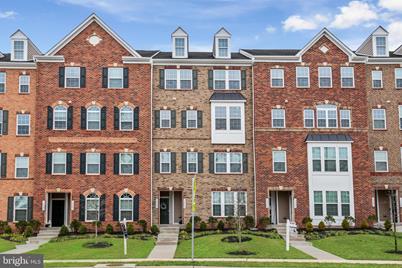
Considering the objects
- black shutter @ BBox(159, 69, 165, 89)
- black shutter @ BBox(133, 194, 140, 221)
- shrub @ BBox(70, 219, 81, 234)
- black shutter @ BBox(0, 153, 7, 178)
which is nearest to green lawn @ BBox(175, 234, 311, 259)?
black shutter @ BBox(133, 194, 140, 221)

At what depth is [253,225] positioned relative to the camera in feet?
116

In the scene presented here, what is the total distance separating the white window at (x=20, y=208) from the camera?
35.3 m

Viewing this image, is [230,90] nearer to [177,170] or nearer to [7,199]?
[177,170]

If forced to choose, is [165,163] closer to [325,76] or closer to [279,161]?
[279,161]

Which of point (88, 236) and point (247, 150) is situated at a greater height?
point (247, 150)

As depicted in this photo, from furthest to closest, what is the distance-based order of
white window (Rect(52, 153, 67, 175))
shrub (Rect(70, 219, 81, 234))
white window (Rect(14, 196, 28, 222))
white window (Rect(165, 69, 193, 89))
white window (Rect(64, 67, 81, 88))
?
white window (Rect(165, 69, 193, 89)), white window (Rect(64, 67, 81, 88)), white window (Rect(52, 153, 67, 175)), white window (Rect(14, 196, 28, 222)), shrub (Rect(70, 219, 81, 234))

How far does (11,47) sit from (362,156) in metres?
27.0

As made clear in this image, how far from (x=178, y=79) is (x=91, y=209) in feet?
37.0

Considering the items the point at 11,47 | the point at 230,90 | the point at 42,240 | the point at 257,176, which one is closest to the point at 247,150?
the point at 257,176

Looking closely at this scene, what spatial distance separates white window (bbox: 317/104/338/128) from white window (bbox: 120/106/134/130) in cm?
1372

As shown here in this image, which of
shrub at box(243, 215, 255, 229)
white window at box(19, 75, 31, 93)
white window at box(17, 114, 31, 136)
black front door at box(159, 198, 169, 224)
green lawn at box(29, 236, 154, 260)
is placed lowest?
green lawn at box(29, 236, 154, 260)

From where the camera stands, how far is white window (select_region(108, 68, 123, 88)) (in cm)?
3669

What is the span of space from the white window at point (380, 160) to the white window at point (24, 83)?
26483 millimetres

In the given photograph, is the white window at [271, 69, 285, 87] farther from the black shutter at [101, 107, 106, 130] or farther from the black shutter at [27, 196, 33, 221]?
the black shutter at [27, 196, 33, 221]
